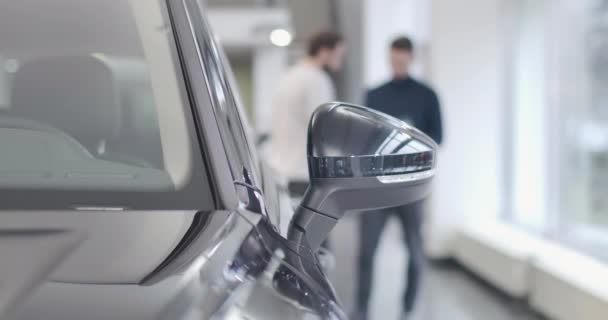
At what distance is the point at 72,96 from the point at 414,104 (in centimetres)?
215

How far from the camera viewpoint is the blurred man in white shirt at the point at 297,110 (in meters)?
2.85

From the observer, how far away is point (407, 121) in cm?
300

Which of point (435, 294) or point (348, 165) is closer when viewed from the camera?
point (348, 165)

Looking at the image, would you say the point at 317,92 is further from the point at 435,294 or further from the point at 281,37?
the point at 281,37

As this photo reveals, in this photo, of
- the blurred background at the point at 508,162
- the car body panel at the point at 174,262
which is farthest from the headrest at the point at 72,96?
the blurred background at the point at 508,162

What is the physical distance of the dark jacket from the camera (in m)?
2.97

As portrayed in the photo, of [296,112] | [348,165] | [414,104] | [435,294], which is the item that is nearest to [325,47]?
[296,112]

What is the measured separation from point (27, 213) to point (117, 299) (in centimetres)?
19

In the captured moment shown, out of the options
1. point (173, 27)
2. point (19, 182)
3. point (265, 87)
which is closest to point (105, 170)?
point (19, 182)

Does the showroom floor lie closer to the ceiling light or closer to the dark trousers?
the dark trousers

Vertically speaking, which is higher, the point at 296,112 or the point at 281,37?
the point at 296,112

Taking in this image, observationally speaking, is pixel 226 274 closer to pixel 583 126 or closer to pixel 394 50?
pixel 394 50

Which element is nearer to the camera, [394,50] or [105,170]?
[105,170]

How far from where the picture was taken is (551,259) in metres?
3.48
